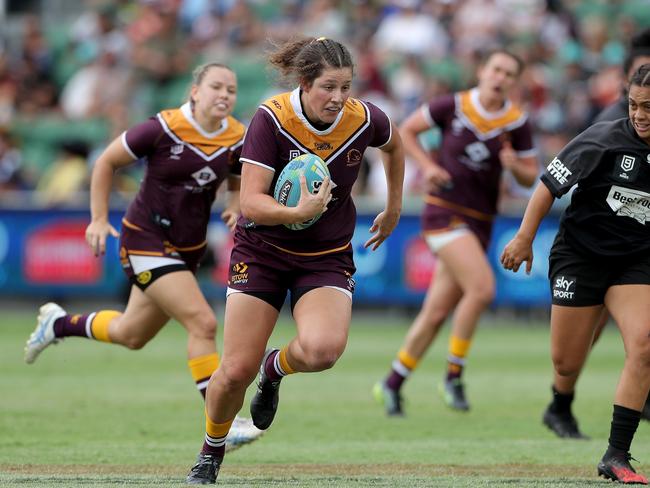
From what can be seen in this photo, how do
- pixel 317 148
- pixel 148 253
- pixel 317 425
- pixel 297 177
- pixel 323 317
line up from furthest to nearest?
pixel 317 425 → pixel 148 253 → pixel 317 148 → pixel 323 317 → pixel 297 177

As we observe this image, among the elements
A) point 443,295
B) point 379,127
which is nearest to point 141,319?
point 379,127

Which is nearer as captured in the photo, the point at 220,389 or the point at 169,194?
the point at 220,389

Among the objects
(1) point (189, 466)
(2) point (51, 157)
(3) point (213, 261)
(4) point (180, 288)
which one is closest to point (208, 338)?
(4) point (180, 288)

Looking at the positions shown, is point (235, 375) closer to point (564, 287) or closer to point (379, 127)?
point (379, 127)

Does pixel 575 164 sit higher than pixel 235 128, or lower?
higher

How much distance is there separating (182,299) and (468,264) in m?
2.80

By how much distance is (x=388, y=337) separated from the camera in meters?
15.4

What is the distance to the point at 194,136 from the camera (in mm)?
8008

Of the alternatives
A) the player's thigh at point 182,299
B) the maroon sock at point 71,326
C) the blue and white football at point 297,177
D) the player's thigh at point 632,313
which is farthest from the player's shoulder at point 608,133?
the maroon sock at point 71,326

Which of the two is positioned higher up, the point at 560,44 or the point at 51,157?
the point at 560,44

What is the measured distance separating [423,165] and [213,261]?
7.31 meters

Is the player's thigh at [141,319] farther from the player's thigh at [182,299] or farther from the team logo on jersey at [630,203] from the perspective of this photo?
the team logo on jersey at [630,203]

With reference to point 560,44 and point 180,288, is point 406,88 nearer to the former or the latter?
point 560,44

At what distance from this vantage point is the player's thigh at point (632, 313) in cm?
643
